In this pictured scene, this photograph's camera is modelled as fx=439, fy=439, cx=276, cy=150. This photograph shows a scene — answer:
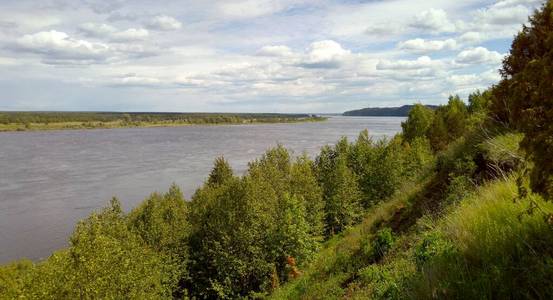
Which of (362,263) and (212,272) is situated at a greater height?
(362,263)

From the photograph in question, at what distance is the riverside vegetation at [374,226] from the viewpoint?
5.06 metres

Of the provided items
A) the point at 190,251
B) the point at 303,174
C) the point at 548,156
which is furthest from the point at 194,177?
the point at 548,156

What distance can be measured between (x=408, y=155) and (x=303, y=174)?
1480 cm

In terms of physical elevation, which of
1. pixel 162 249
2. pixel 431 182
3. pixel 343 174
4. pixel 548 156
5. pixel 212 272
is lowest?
pixel 212 272

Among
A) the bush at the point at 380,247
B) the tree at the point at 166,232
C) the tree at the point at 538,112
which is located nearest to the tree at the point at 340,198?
the tree at the point at 166,232

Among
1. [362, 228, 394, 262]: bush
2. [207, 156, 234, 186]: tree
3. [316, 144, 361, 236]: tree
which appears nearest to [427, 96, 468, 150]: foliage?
[316, 144, 361, 236]: tree

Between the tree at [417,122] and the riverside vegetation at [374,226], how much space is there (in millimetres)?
289

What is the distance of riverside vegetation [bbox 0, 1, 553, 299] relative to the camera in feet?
16.6

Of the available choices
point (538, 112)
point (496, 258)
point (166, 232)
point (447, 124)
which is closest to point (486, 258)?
point (496, 258)

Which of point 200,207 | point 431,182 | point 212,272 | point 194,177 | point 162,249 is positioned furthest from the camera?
point 194,177

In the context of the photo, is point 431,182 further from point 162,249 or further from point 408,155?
point 408,155

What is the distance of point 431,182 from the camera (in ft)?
49.4

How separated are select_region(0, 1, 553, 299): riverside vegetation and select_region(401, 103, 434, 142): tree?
29 centimetres

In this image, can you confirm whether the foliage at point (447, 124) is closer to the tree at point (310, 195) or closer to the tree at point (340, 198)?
the tree at point (340, 198)
